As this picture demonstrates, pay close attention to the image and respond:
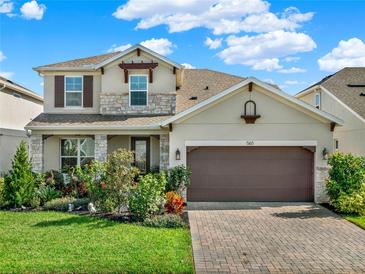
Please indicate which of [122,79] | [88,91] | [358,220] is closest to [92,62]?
[88,91]

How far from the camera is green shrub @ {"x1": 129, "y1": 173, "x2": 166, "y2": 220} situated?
11523mm

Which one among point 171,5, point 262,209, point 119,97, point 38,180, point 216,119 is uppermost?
point 171,5

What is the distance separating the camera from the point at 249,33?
1933 cm

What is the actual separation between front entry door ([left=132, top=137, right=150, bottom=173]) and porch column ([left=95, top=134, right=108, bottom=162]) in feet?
6.10

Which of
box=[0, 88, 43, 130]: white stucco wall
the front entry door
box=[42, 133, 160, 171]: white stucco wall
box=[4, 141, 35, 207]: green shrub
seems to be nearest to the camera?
box=[4, 141, 35, 207]: green shrub

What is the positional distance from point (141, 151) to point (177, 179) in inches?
175

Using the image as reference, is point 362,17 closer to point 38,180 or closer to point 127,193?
point 127,193

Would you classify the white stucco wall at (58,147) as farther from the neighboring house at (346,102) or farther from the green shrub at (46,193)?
the neighboring house at (346,102)

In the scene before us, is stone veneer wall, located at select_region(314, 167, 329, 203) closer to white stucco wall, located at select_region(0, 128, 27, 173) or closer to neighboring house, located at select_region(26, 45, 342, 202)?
neighboring house, located at select_region(26, 45, 342, 202)

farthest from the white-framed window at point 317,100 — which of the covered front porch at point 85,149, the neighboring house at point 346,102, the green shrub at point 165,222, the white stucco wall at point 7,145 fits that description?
the white stucco wall at point 7,145

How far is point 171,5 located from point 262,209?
28.1ft

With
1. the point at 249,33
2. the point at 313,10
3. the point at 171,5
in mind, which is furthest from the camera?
the point at 249,33

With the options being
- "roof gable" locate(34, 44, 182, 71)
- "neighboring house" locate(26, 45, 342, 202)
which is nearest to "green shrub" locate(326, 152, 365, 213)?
"neighboring house" locate(26, 45, 342, 202)

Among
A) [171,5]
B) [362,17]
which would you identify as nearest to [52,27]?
[171,5]
